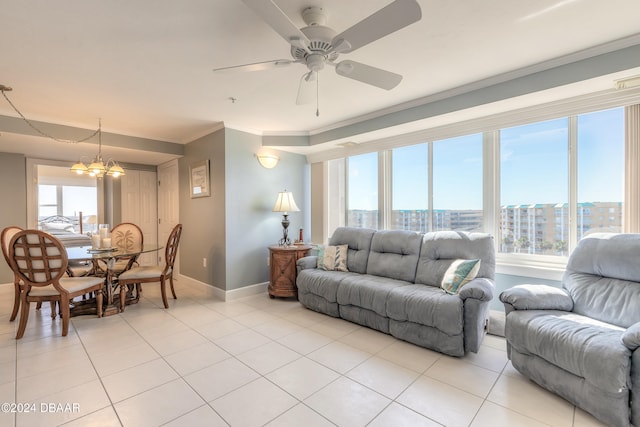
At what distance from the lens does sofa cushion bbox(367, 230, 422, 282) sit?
315 centimetres

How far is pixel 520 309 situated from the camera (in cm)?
209

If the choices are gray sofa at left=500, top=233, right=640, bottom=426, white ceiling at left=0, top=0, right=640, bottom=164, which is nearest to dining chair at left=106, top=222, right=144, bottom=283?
white ceiling at left=0, top=0, right=640, bottom=164

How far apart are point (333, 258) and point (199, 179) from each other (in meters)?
2.31

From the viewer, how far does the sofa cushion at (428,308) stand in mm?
2293

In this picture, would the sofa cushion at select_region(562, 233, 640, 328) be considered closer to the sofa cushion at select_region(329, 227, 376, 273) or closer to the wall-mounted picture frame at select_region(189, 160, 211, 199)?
the sofa cushion at select_region(329, 227, 376, 273)

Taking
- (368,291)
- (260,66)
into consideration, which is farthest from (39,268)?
(368,291)

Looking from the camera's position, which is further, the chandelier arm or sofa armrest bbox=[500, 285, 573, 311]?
the chandelier arm

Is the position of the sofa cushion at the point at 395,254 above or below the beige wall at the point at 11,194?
below

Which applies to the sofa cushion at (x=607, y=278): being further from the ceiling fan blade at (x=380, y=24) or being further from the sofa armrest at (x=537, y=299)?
the ceiling fan blade at (x=380, y=24)

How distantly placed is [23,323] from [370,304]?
3236 millimetres

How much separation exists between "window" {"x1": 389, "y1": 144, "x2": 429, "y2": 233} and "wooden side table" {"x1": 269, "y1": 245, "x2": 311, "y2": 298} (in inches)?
56.2

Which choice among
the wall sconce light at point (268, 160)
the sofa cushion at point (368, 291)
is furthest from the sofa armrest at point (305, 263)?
the wall sconce light at point (268, 160)


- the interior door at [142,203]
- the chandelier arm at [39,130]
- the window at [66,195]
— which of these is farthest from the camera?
the window at [66,195]

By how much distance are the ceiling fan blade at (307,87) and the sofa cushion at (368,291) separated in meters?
1.84
